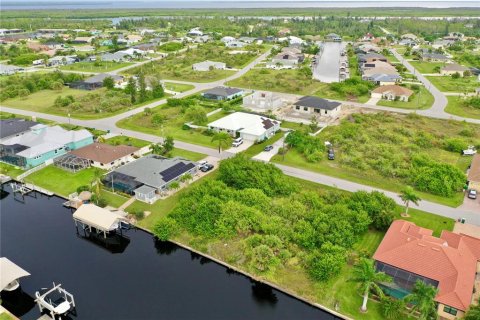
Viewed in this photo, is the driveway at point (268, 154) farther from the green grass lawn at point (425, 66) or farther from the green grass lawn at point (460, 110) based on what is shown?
the green grass lawn at point (425, 66)

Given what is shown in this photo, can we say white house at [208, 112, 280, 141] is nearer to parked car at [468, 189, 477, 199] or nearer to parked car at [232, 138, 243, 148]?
parked car at [232, 138, 243, 148]

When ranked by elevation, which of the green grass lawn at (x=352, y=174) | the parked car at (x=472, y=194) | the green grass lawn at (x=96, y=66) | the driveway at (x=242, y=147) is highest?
the parked car at (x=472, y=194)

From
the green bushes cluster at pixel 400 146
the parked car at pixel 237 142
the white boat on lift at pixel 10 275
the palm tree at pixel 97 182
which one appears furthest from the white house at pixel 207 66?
the white boat on lift at pixel 10 275

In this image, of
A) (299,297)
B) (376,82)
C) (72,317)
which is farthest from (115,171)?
(376,82)

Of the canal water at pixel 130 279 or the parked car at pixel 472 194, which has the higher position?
the parked car at pixel 472 194

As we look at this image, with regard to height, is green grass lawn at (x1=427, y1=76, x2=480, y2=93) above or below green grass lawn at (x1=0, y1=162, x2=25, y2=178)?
above

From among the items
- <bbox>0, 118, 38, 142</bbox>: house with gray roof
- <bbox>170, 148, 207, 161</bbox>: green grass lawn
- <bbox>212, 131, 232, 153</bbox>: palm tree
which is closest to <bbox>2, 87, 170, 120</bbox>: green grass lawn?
<bbox>0, 118, 38, 142</bbox>: house with gray roof
